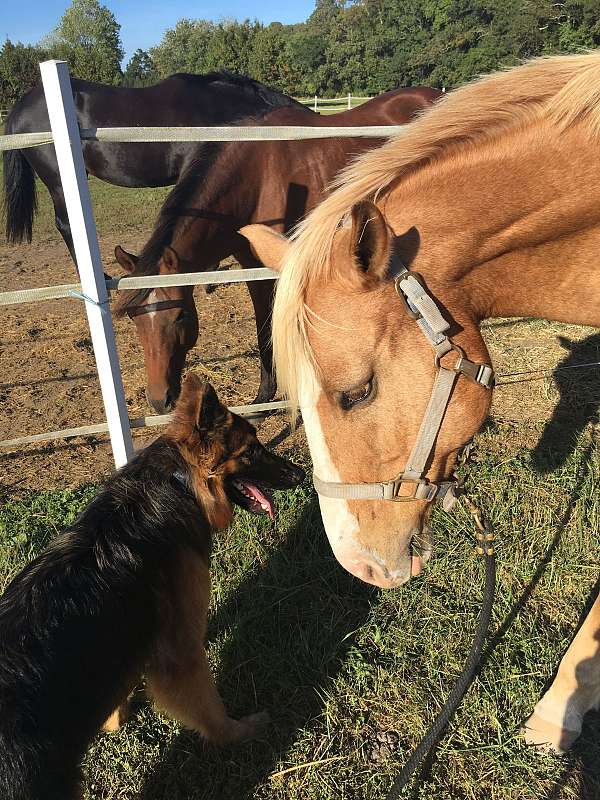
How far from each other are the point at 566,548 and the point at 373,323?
1.95 m

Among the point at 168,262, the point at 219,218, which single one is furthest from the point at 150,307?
the point at 219,218

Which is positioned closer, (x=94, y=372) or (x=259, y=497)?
(x=259, y=497)

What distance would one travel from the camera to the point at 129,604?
185cm

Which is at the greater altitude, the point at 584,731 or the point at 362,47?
the point at 362,47

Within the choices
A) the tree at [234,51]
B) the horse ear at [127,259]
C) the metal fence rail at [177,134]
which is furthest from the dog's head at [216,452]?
the tree at [234,51]

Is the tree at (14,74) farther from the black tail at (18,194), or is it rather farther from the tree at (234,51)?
the black tail at (18,194)

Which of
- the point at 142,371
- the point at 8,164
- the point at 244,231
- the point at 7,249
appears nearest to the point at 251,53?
the point at 7,249

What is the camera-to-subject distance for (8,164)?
20.6 ft

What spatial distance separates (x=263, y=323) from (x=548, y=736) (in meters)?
3.05

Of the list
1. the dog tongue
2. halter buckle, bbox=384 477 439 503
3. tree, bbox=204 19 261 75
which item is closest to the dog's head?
the dog tongue

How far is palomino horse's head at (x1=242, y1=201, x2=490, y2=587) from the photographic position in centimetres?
156

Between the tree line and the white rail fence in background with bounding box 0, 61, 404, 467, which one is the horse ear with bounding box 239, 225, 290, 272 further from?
the tree line

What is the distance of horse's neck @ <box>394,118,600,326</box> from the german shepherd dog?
0.94 m

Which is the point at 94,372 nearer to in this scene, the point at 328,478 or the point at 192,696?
the point at 192,696
